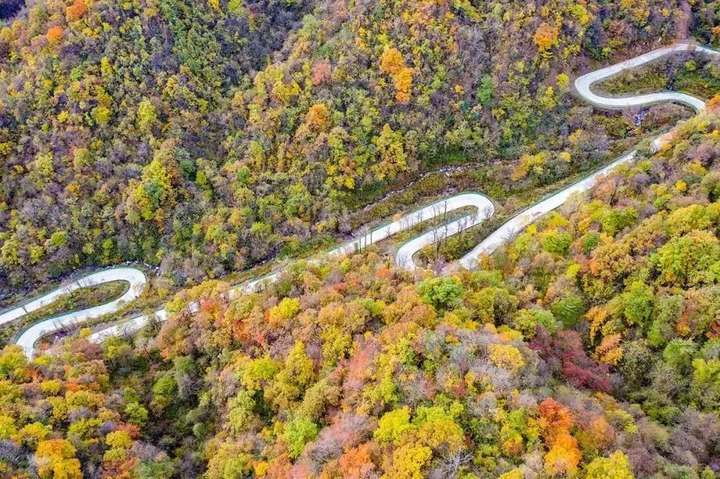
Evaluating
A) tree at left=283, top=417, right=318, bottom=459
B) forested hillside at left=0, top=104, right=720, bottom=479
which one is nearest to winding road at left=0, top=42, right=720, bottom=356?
forested hillside at left=0, top=104, right=720, bottom=479

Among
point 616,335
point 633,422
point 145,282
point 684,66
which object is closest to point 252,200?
point 145,282

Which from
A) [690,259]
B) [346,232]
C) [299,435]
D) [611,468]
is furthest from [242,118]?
[611,468]

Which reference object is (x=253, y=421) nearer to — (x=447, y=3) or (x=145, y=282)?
(x=145, y=282)

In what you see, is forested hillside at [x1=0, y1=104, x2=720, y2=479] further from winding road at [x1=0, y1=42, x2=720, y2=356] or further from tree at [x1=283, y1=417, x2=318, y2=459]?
winding road at [x1=0, y1=42, x2=720, y2=356]

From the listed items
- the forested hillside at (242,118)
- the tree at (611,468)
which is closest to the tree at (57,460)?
the forested hillside at (242,118)

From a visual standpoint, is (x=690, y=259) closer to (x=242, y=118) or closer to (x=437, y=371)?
(x=437, y=371)

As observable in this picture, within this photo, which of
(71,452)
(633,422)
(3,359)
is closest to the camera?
(633,422)

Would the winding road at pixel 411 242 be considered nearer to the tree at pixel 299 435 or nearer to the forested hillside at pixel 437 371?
the forested hillside at pixel 437 371
